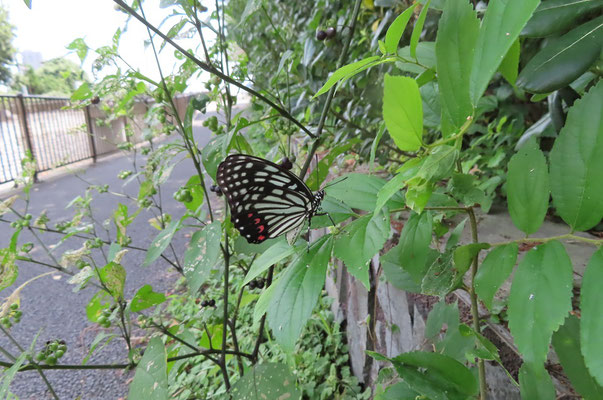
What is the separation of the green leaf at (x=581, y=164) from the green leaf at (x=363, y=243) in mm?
243

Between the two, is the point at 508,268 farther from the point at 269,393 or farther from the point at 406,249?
the point at 269,393

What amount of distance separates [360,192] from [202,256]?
1.79 feet

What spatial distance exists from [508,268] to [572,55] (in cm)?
34

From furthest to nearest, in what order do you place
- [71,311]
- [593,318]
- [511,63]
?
[71,311] < [511,63] < [593,318]

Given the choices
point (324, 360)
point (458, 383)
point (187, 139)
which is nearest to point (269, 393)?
point (458, 383)

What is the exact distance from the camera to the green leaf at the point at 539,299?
43 cm

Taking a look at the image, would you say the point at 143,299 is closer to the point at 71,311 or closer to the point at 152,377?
the point at 152,377

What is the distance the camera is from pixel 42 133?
9148 mm

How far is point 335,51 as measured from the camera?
210 centimetres

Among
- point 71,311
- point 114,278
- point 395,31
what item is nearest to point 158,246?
point 114,278

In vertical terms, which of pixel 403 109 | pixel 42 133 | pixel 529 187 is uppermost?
pixel 403 109

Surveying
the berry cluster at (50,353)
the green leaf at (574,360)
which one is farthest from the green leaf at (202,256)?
the green leaf at (574,360)

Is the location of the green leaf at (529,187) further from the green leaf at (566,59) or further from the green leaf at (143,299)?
the green leaf at (143,299)

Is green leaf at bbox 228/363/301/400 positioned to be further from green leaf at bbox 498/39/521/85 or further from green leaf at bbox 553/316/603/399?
green leaf at bbox 498/39/521/85
